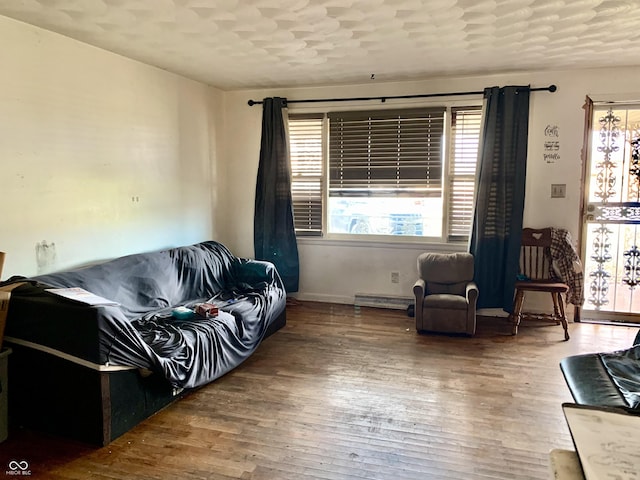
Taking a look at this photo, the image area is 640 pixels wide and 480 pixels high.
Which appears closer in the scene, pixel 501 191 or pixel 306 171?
pixel 501 191

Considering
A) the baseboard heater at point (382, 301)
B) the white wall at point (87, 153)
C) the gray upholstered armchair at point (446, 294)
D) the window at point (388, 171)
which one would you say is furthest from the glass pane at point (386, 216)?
the white wall at point (87, 153)

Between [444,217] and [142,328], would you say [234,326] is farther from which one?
[444,217]

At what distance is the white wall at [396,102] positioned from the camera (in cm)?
433

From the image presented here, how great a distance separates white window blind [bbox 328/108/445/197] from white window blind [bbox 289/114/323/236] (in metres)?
0.17

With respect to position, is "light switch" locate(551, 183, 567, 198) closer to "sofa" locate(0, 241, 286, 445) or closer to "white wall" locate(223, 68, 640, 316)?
"white wall" locate(223, 68, 640, 316)

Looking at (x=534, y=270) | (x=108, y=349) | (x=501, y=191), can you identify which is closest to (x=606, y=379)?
(x=108, y=349)

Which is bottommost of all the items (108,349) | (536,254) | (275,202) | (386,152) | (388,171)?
(108,349)

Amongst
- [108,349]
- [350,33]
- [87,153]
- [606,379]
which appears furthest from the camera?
[87,153]

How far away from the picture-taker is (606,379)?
2.09 meters

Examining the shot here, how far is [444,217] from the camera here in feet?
15.7

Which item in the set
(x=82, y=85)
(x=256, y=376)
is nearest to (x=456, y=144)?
(x=256, y=376)

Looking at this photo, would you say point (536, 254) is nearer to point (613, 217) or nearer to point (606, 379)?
point (613, 217)

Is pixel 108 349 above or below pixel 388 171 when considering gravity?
below

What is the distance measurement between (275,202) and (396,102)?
66.6 inches
